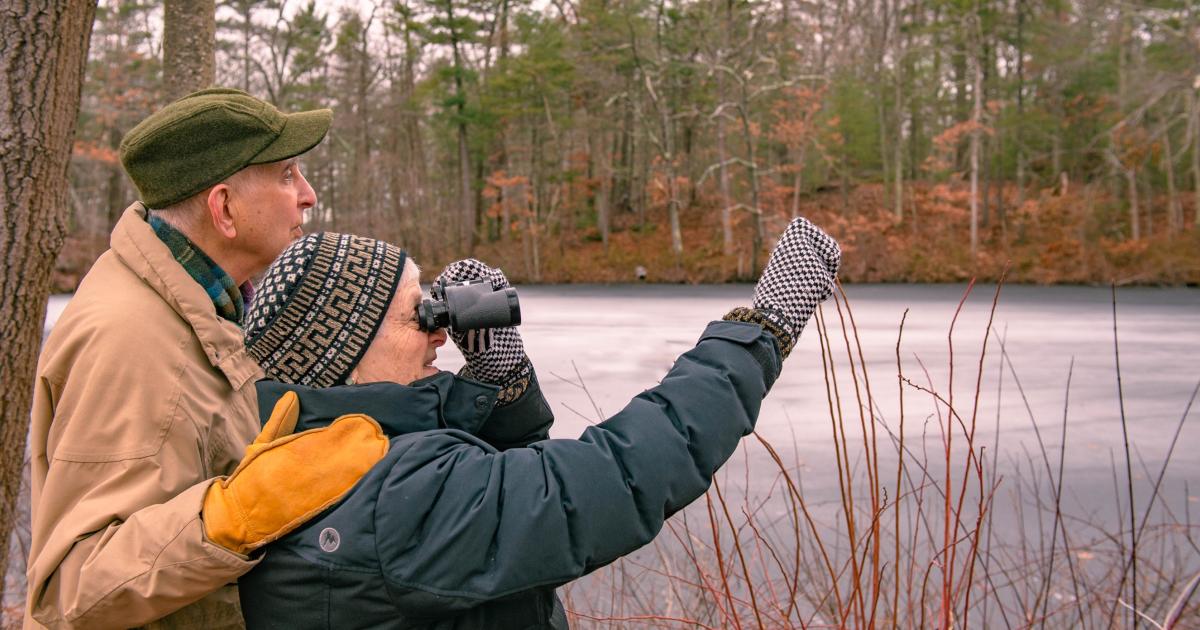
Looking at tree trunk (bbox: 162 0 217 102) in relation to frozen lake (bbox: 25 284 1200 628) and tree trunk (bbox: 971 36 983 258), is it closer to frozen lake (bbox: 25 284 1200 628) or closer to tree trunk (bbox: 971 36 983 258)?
frozen lake (bbox: 25 284 1200 628)

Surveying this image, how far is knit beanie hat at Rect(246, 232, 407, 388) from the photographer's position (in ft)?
4.08

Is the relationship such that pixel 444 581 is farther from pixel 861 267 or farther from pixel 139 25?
pixel 139 25

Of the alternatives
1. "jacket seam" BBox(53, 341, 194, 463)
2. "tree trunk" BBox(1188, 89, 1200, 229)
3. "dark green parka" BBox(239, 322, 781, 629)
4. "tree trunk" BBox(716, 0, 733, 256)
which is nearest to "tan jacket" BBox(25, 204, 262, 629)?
"jacket seam" BBox(53, 341, 194, 463)

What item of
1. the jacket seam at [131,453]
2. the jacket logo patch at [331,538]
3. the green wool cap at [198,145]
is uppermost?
the green wool cap at [198,145]

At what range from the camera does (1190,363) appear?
392 inches

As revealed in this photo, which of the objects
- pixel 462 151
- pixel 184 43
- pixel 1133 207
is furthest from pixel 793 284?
pixel 462 151

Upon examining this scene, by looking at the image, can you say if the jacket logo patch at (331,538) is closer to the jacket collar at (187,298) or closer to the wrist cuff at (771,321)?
the jacket collar at (187,298)

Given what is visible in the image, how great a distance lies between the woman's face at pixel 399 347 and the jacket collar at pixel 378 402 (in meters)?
0.04

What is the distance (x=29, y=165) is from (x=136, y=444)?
4.03 feet

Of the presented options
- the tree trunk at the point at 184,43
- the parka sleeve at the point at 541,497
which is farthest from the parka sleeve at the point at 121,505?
the tree trunk at the point at 184,43

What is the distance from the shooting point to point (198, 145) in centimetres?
143

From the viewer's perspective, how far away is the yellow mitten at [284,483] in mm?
1066

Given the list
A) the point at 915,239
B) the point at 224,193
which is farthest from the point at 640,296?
the point at 224,193

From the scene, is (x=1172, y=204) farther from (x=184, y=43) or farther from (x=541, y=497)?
(x=541, y=497)
